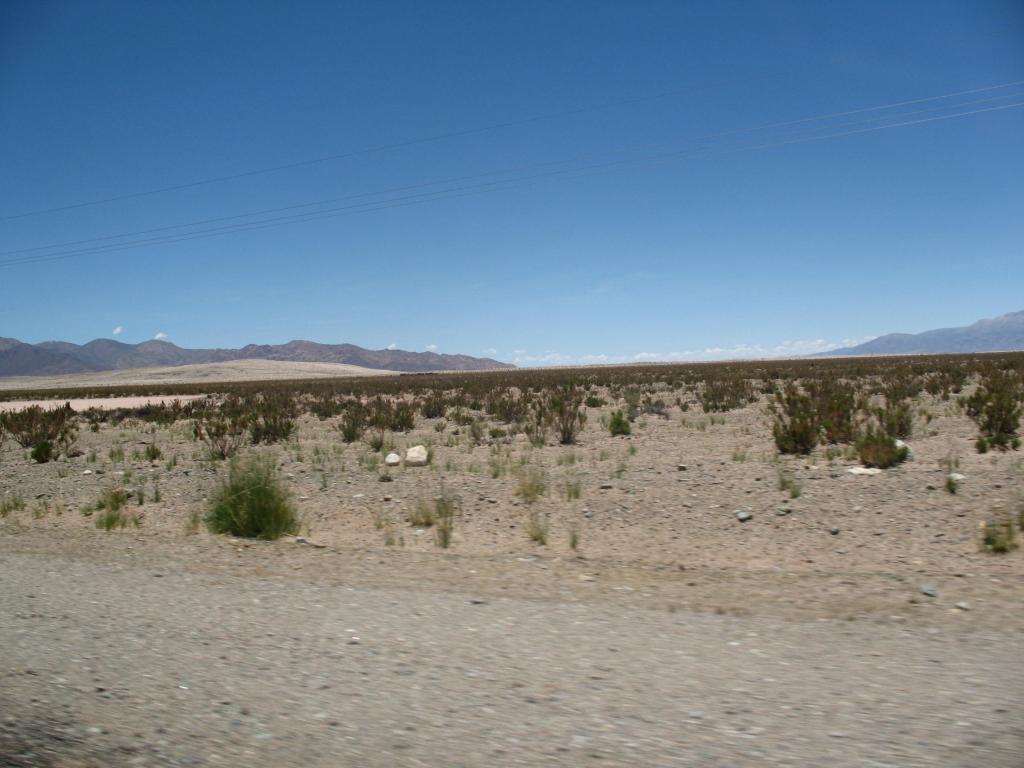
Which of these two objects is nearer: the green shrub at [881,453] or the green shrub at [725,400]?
the green shrub at [881,453]

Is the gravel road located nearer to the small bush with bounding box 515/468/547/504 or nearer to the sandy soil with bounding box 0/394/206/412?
the small bush with bounding box 515/468/547/504

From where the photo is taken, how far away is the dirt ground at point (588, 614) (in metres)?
3.15

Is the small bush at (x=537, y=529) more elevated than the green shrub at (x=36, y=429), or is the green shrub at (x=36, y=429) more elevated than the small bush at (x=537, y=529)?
the green shrub at (x=36, y=429)

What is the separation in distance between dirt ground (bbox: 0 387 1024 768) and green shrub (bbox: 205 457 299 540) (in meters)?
0.39

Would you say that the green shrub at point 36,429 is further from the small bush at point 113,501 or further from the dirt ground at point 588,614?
the dirt ground at point 588,614

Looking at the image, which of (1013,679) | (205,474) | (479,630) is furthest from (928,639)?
(205,474)

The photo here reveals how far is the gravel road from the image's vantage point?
10.0 ft

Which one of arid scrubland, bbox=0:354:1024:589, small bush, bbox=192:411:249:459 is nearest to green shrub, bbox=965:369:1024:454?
arid scrubland, bbox=0:354:1024:589

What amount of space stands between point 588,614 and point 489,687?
1474mm

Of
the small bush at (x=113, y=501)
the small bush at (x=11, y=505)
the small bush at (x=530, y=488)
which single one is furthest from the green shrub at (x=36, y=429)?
the small bush at (x=530, y=488)

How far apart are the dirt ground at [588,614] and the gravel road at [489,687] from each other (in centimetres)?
2

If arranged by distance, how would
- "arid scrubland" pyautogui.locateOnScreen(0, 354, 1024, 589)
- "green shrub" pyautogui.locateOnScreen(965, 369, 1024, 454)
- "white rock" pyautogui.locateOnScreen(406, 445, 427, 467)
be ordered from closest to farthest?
"arid scrubland" pyautogui.locateOnScreen(0, 354, 1024, 589)
"green shrub" pyautogui.locateOnScreen(965, 369, 1024, 454)
"white rock" pyautogui.locateOnScreen(406, 445, 427, 467)

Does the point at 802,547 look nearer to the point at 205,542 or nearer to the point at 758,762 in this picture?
the point at 758,762

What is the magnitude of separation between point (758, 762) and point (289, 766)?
2059 mm
